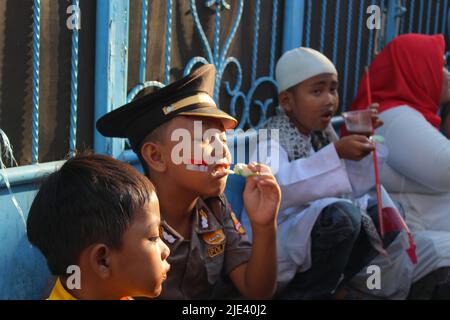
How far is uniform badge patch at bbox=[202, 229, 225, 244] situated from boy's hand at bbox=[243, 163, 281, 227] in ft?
0.62

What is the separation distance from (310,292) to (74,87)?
1.42 metres

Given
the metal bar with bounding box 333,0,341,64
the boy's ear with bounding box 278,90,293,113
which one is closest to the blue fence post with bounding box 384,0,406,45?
the metal bar with bounding box 333,0,341,64

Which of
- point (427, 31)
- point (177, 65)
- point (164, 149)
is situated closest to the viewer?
point (164, 149)

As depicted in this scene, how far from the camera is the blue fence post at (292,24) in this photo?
383 centimetres

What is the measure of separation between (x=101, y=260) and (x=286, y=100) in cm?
175

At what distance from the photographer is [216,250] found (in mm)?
2521

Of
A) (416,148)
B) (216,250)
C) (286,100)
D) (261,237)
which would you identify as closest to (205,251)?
(216,250)

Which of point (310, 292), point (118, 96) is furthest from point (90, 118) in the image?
point (310, 292)

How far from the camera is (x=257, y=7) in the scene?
142 inches

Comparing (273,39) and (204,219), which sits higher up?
(273,39)

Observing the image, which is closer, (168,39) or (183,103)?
(183,103)

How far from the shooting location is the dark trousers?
3.02m

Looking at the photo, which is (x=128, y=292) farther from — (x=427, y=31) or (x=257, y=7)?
(x=427, y=31)

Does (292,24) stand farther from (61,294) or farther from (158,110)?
(61,294)
